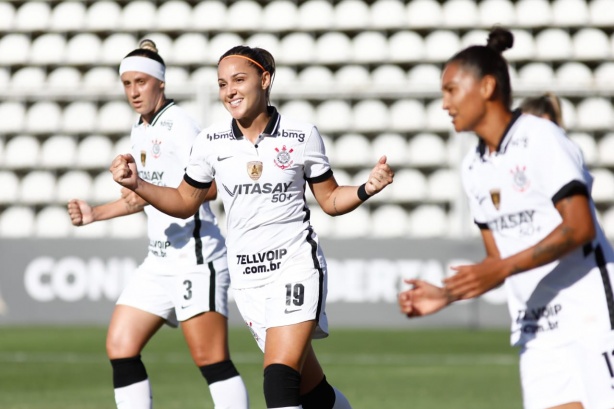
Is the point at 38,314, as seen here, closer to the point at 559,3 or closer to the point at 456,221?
the point at 456,221

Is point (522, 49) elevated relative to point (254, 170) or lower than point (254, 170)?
elevated

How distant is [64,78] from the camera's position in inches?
790

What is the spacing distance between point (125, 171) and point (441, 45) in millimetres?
13926

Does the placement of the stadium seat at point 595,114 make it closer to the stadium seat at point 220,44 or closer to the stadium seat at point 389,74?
the stadium seat at point 389,74

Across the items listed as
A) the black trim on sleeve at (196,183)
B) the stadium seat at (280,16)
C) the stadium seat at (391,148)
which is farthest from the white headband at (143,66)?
the stadium seat at (280,16)

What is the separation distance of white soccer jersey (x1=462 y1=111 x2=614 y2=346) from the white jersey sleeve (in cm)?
140

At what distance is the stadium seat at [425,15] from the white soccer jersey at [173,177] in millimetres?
13007

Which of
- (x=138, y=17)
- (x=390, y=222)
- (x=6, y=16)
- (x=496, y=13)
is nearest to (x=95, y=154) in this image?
(x=138, y=17)

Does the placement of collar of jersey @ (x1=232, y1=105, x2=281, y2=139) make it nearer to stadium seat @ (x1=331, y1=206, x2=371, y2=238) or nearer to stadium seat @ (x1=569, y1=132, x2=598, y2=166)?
stadium seat @ (x1=331, y1=206, x2=371, y2=238)

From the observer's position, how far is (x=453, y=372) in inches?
444

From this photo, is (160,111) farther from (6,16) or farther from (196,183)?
(6,16)

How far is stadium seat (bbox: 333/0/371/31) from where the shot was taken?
19844 millimetres

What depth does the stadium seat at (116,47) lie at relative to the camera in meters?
20.1

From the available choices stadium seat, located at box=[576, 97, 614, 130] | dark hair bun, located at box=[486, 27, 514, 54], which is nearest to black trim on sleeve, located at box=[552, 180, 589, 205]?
dark hair bun, located at box=[486, 27, 514, 54]
